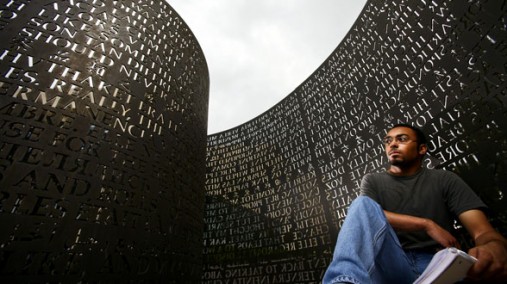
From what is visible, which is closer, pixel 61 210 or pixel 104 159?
pixel 61 210

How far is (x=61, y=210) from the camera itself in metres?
3.29

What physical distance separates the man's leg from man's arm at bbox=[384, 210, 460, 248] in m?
0.40

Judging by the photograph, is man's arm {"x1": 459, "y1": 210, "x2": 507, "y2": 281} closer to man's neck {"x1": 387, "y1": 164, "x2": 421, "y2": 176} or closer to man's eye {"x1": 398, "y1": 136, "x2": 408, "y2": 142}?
man's neck {"x1": 387, "y1": 164, "x2": 421, "y2": 176}

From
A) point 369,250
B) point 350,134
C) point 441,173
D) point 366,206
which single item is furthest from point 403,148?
point 350,134

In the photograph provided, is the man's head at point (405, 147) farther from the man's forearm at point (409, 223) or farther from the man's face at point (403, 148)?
the man's forearm at point (409, 223)

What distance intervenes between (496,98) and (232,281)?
756cm

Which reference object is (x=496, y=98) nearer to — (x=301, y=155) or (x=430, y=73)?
(x=430, y=73)

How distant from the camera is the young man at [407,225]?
1512 millimetres

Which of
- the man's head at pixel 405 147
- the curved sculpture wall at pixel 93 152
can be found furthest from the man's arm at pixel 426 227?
the curved sculpture wall at pixel 93 152

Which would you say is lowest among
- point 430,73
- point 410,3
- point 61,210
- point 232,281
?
point 232,281

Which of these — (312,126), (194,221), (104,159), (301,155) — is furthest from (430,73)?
A: (104,159)

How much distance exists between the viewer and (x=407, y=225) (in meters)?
2.09

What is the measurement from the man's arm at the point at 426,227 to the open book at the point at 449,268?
0.67 metres

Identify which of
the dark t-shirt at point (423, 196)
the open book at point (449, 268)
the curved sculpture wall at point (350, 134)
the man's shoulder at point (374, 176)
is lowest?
the open book at point (449, 268)
